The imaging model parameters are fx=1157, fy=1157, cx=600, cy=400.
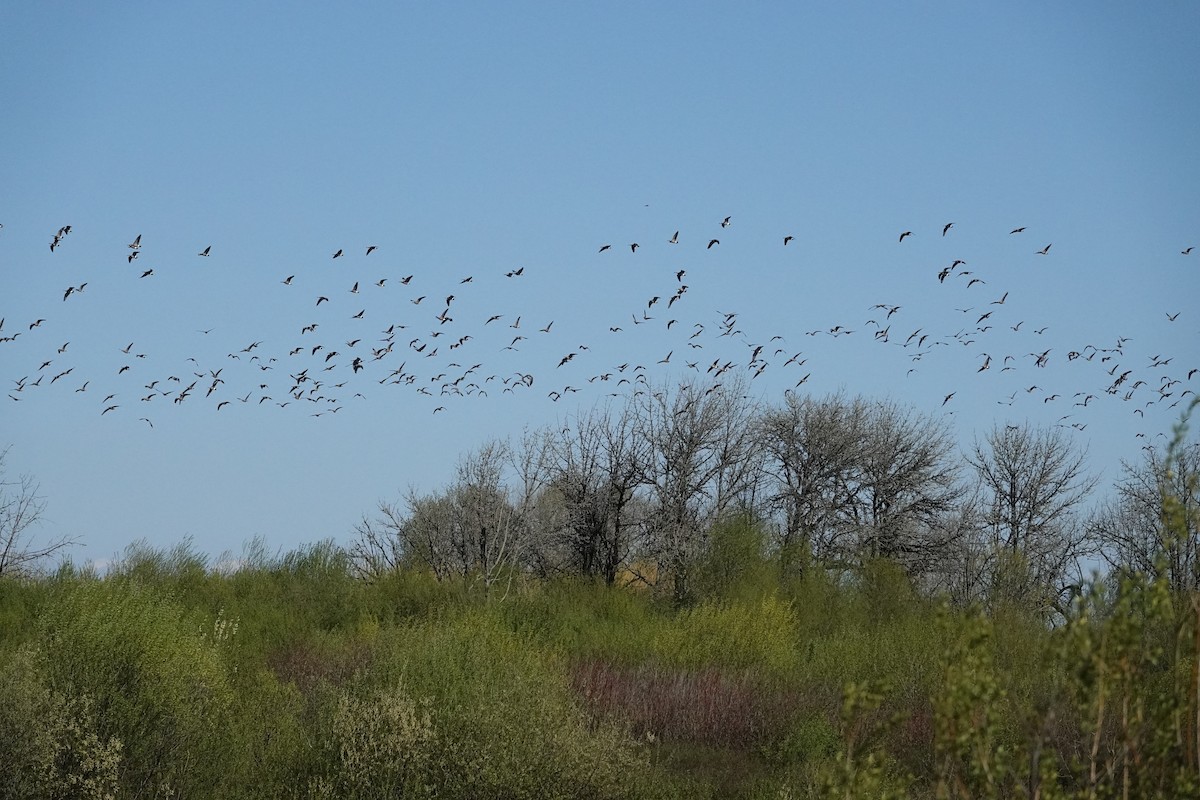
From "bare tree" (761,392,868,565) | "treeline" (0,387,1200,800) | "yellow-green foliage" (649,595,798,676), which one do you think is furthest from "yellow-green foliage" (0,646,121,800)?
"bare tree" (761,392,868,565)

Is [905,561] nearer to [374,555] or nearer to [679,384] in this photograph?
[679,384]

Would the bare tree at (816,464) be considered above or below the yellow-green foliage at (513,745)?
Result: above

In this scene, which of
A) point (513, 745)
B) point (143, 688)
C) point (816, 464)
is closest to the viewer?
point (513, 745)

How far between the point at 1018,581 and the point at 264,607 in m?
21.2

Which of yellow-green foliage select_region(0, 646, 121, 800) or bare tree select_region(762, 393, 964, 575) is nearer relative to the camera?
yellow-green foliage select_region(0, 646, 121, 800)

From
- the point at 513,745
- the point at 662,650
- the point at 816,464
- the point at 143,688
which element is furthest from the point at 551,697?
the point at 816,464

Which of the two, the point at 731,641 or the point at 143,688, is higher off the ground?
the point at 731,641

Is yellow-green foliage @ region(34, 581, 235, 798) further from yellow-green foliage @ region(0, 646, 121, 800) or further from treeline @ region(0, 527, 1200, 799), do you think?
yellow-green foliage @ region(0, 646, 121, 800)

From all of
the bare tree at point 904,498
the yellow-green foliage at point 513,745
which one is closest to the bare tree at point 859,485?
the bare tree at point 904,498

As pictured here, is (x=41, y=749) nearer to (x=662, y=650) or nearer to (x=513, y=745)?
(x=513, y=745)

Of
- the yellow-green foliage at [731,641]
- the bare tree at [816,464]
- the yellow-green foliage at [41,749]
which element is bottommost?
the yellow-green foliage at [41,749]

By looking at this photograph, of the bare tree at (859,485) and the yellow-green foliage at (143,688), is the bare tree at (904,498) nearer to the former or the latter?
the bare tree at (859,485)

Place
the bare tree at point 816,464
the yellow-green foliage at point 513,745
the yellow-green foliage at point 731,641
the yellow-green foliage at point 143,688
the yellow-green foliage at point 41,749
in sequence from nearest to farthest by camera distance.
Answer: the yellow-green foliage at point 41,749
the yellow-green foliage at point 513,745
the yellow-green foliage at point 143,688
the yellow-green foliage at point 731,641
the bare tree at point 816,464

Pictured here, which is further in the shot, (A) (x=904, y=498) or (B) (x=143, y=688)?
(A) (x=904, y=498)
